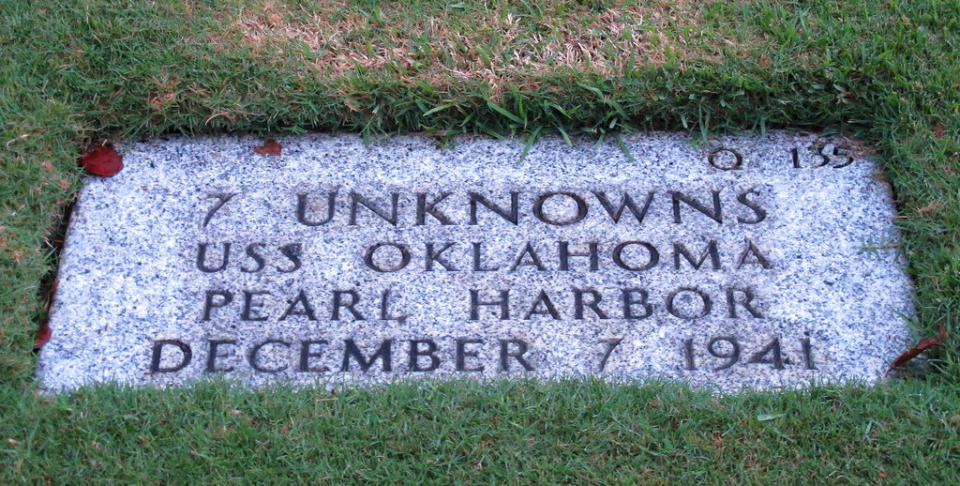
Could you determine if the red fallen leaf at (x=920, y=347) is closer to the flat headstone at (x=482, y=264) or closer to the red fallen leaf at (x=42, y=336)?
the flat headstone at (x=482, y=264)

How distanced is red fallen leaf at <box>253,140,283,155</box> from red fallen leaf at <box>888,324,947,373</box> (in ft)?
6.35

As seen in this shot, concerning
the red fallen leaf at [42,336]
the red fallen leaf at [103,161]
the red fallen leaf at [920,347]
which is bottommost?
the red fallen leaf at [42,336]

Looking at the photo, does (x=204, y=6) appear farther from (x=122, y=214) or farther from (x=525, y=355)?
(x=525, y=355)

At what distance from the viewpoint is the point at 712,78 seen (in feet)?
11.1

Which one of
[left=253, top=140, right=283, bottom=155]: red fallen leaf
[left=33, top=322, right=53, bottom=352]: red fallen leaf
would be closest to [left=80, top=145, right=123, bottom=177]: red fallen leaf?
[left=253, top=140, right=283, bottom=155]: red fallen leaf

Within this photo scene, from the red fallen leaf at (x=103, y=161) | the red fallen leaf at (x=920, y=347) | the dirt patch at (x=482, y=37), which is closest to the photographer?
the red fallen leaf at (x=920, y=347)

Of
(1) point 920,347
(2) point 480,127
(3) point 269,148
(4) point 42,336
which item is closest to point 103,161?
(3) point 269,148

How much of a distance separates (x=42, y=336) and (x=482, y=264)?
48.9 inches

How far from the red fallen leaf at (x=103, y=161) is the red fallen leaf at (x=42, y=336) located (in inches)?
22.3

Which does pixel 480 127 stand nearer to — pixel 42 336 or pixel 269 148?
pixel 269 148

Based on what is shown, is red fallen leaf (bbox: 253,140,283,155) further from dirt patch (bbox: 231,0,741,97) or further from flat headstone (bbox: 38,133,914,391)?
dirt patch (bbox: 231,0,741,97)

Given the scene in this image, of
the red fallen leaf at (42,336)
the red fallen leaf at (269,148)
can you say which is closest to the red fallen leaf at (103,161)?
the red fallen leaf at (269,148)

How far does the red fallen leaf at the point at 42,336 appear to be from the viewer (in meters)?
2.87

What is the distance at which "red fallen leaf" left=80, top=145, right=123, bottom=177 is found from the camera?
327 cm
